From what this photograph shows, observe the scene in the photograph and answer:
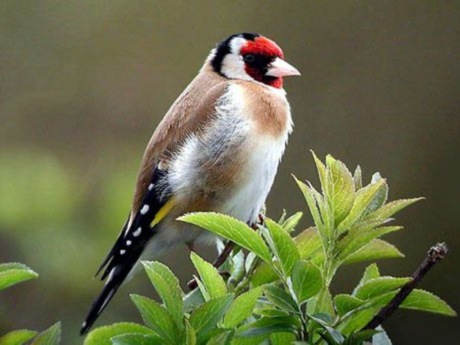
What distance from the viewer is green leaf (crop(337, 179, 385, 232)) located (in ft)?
3.74

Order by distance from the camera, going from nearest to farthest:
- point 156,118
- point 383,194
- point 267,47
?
point 383,194, point 267,47, point 156,118

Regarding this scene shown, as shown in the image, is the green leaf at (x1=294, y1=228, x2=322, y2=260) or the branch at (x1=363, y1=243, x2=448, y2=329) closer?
the branch at (x1=363, y1=243, x2=448, y2=329)

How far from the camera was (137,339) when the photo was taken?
1.04m

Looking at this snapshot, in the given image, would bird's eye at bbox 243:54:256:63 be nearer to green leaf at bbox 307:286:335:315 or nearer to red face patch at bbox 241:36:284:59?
red face patch at bbox 241:36:284:59

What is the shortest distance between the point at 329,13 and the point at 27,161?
8.43ft

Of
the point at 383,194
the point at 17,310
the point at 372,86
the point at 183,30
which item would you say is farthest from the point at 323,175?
the point at 183,30

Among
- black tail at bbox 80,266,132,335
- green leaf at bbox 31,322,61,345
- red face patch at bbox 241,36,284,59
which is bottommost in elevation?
black tail at bbox 80,266,132,335

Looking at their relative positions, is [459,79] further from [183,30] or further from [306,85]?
[183,30]

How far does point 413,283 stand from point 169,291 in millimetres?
234

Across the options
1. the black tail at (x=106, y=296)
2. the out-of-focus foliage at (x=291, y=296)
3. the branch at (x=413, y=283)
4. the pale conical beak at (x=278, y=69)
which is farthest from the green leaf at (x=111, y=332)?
the pale conical beak at (x=278, y=69)

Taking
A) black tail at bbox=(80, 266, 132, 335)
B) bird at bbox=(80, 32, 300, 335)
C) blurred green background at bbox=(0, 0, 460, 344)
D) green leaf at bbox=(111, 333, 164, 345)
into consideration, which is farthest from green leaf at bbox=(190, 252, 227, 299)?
blurred green background at bbox=(0, 0, 460, 344)

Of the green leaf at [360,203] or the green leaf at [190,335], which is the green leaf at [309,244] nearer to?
the green leaf at [360,203]

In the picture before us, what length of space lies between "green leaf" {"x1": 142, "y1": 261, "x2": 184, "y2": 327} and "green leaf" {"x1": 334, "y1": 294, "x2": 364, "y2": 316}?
0.15 m

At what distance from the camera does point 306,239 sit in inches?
48.5
